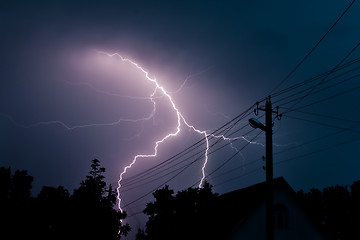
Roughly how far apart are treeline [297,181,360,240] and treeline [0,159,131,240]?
32.8 meters

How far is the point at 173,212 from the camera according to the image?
2423 centimetres

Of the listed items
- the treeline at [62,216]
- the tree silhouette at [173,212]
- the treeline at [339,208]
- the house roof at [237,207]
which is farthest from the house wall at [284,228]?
the treeline at [339,208]

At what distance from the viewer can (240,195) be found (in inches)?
782

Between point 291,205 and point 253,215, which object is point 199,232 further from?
point 291,205

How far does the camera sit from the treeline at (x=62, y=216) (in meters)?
14.8

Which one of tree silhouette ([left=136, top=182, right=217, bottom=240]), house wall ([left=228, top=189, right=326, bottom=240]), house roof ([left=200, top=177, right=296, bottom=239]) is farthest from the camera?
tree silhouette ([left=136, top=182, right=217, bottom=240])

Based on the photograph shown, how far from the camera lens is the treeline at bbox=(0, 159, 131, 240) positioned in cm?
1483

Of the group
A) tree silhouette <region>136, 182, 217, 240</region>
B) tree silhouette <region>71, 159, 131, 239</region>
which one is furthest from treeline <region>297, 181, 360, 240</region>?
tree silhouette <region>71, 159, 131, 239</region>

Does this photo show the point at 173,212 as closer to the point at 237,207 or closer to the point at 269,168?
the point at 237,207

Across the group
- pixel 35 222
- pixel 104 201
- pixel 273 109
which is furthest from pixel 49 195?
pixel 273 109

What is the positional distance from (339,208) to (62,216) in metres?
44.9

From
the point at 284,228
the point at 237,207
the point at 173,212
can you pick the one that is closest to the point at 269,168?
the point at 237,207

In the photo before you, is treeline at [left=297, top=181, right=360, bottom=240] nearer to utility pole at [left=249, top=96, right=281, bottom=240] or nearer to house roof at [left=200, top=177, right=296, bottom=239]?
house roof at [left=200, top=177, right=296, bottom=239]

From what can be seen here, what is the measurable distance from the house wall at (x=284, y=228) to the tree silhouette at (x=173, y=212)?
5.02 m
